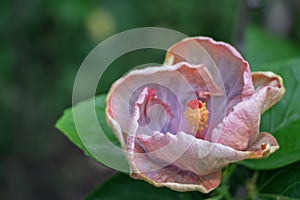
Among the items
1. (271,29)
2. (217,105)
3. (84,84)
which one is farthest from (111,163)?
(84,84)

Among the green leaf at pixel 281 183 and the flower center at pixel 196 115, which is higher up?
the flower center at pixel 196 115

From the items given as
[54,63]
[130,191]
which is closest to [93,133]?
[130,191]

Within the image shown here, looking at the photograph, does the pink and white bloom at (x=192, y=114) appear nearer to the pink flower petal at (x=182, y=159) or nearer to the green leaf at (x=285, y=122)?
the pink flower petal at (x=182, y=159)

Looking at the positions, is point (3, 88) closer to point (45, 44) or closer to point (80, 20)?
point (45, 44)

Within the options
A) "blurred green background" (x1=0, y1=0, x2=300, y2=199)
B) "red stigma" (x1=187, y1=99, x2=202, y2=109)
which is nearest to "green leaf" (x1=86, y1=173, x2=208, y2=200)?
"red stigma" (x1=187, y1=99, x2=202, y2=109)

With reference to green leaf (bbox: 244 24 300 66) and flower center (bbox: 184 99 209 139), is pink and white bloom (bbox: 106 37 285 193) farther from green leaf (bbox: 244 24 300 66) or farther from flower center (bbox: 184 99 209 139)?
green leaf (bbox: 244 24 300 66)

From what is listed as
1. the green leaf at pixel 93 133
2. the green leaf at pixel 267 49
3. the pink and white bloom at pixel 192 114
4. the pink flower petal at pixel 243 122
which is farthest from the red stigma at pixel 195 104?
the green leaf at pixel 267 49

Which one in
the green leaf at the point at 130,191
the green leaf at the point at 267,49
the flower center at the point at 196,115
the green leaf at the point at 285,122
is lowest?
the green leaf at the point at 130,191
